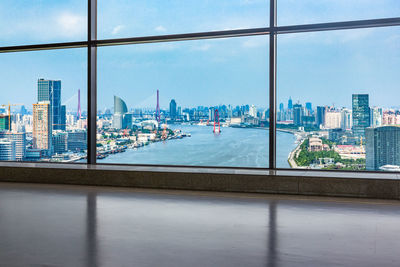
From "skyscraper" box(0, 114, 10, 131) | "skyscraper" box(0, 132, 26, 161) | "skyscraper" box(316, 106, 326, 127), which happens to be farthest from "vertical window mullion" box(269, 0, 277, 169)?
"skyscraper" box(0, 114, 10, 131)

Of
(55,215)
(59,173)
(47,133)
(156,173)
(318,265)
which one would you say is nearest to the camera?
(318,265)

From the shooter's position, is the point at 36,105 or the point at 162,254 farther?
the point at 36,105

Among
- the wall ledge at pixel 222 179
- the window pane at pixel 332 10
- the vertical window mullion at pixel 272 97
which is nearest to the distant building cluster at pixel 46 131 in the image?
the wall ledge at pixel 222 179

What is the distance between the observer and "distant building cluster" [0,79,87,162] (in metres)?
7.40

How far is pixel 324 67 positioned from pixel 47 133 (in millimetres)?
4886

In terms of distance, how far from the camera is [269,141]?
20.5 ft

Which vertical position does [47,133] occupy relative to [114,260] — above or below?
above

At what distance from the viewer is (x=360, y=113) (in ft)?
19.5

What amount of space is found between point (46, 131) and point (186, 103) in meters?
2.67

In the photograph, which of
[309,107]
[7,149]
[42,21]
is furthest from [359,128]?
[7,149]

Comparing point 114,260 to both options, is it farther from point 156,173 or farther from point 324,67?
point 324,67

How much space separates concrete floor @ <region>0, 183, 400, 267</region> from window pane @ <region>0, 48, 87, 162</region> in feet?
7.08

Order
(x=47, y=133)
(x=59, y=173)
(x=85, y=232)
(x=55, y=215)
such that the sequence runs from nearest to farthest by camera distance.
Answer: (x=85, y=232) → (x=55, y=215) → (x=59, y=173) → (x=47, y=133)

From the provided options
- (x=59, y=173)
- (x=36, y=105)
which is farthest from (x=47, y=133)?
(x=59, y=173)
